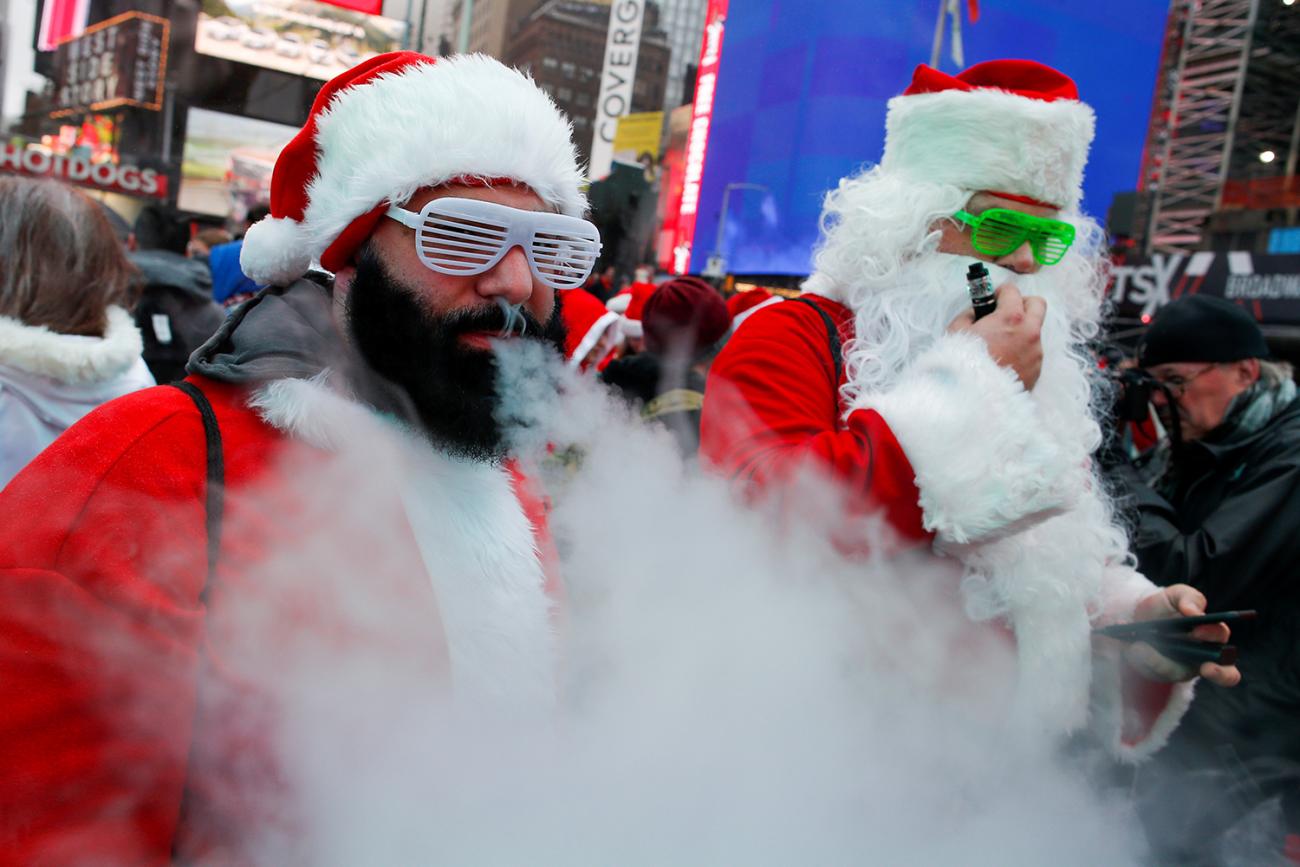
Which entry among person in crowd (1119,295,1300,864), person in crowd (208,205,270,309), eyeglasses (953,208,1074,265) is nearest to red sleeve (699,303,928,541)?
eyeglasses (953,208,1074,265)

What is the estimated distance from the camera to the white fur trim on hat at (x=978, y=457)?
62.7 inches

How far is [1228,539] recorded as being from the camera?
267 cm

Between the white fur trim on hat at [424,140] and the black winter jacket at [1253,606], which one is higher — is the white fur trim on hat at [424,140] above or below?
above

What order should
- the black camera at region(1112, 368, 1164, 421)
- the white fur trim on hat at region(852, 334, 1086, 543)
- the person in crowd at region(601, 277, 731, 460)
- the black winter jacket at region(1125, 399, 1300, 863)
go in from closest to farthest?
the white fur trim on hat at region(852, 334, 1086, 543) → the black winter jacket at region(1125, 399, 1300, 863) → the person in crowd at region(601, 277, 731, 460) → the black camera at region(1112, 368, 1164, 421)

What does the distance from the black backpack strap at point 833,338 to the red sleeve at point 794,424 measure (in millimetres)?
11

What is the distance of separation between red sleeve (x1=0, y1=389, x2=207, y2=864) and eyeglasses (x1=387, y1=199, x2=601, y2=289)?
0.47 meters

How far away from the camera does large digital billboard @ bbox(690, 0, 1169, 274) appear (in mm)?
13375

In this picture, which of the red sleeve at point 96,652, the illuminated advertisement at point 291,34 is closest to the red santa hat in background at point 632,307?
the red sleeve at point 96,652

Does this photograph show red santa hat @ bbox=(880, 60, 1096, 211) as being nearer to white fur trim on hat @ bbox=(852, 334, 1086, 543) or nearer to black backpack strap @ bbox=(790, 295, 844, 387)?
black backpack strap @ bbox=(790, 295, 844, 387)

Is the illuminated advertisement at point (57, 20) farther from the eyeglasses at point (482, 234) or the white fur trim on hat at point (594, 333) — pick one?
the eyeglasses at point (482, 234)

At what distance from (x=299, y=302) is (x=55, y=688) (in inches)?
24.5

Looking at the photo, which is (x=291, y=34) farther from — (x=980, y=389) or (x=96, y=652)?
(x=96, y=652)

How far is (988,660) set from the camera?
1.77 metres

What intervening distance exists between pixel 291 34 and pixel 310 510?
52.4ft
